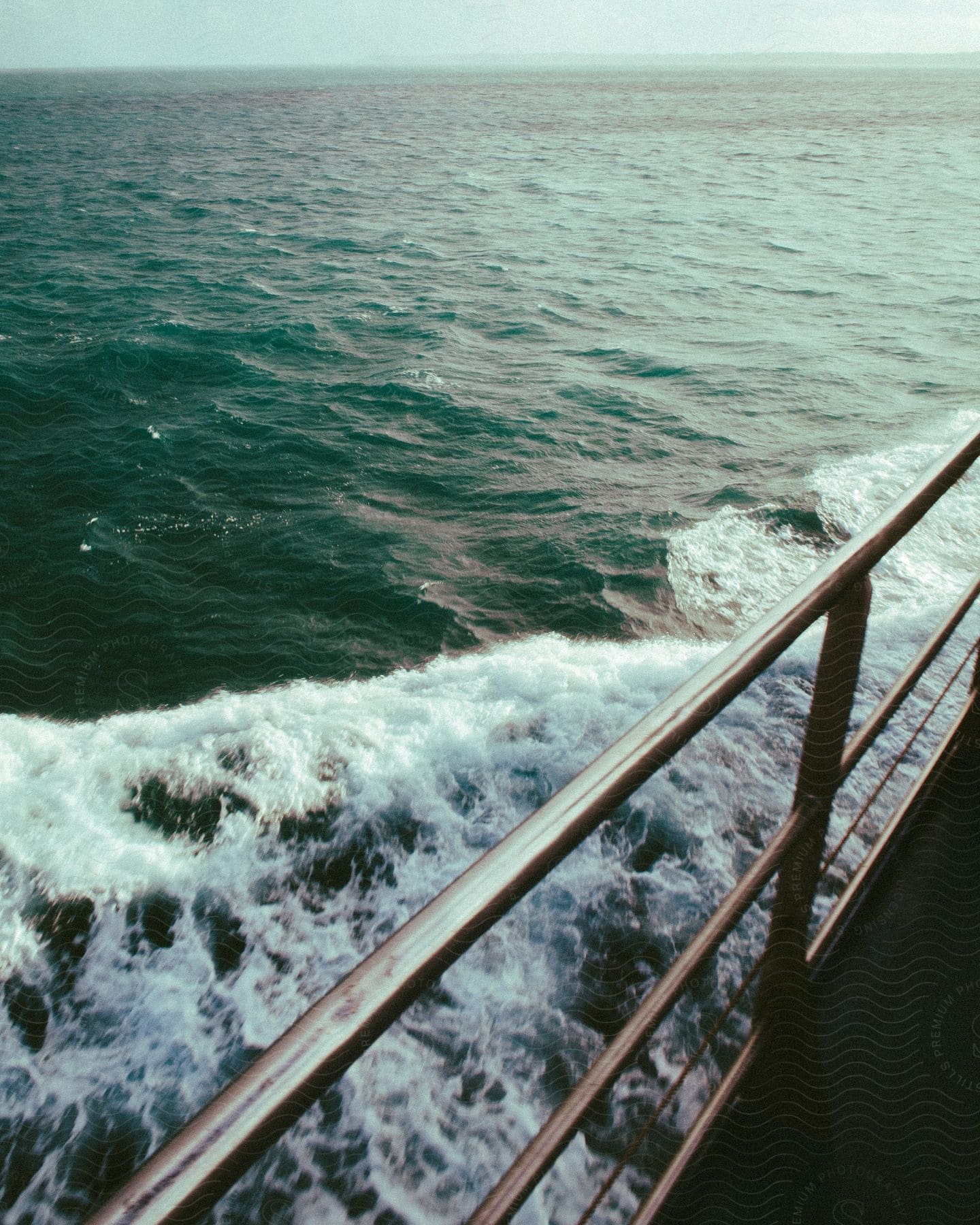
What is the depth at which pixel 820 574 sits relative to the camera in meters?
1.03

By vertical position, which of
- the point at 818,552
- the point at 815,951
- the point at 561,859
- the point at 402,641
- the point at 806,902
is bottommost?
the point at 402,641

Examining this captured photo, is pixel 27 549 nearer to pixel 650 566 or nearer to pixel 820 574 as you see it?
pixel 650 566

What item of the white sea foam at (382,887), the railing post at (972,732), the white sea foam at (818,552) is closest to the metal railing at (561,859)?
the railing post at (972,732)

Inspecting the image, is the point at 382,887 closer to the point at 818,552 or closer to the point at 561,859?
the point at 561,859

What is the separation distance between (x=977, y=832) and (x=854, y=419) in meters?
6.66

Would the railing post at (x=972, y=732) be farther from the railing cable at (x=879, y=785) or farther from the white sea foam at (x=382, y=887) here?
the white sea foam at (x=382, y=887)

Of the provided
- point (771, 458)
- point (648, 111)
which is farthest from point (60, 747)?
point (648, 111)

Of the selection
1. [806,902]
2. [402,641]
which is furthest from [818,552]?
[806,902]

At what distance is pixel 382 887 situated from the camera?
3070 mm

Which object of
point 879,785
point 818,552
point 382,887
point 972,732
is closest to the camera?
point 879,785

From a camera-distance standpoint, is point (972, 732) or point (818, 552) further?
point (818, 552)

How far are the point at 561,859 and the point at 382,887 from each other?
2603 millimetres

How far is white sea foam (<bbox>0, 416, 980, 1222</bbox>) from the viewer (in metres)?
2.17

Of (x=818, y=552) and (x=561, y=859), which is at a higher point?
(x=561, y=859)
